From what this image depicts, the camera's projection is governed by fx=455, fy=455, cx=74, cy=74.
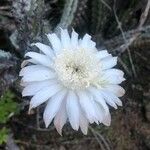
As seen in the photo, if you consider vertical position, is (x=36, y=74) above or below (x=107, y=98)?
above

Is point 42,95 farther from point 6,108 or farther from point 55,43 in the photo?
point 6,108

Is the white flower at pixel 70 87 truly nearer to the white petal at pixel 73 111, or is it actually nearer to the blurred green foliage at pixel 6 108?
the white petal at pixel 73 111

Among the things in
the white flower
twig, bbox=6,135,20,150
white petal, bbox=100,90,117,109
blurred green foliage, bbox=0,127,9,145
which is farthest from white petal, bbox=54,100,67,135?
twig, bbox=6,135,20,150

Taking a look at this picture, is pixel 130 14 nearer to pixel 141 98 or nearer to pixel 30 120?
pixel 141 98

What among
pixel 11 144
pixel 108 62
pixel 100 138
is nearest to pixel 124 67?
pixel 100 138

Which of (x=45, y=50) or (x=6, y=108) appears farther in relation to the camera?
(x=6, y=108)

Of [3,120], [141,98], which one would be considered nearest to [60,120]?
[3,120]

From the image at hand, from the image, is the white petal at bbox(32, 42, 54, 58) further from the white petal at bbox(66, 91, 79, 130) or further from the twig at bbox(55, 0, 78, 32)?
the twig at bbox(55, 0, 78, 32)
